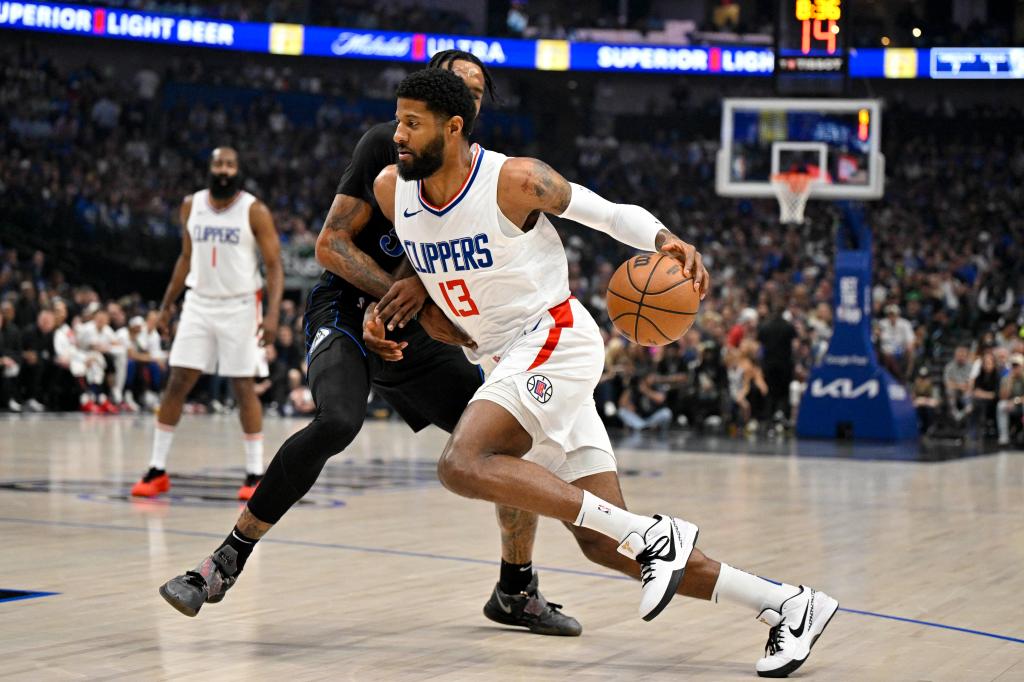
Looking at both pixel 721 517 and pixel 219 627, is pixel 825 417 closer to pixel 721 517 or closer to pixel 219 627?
pixel 721 517

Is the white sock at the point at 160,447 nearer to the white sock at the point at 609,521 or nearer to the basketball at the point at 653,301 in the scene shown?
the basketball at the point at 653,301

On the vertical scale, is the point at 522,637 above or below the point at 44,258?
below

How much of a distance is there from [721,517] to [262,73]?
27966 mm

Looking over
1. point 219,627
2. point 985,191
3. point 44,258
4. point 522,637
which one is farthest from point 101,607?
point 985,191

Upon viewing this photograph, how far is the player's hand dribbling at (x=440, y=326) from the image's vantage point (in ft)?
14.8

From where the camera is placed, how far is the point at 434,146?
420 cm

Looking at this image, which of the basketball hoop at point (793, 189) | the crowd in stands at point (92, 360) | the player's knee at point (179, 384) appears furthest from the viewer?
the crowd in stands at point (92, 360)

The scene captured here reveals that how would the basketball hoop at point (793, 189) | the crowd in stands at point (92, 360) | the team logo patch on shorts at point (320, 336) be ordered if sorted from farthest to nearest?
the crowd in stands at point (92, 360)
the basketball hoop at point (793, 189)
the team logo patch on shorts at point (320, 336)

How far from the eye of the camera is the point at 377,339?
4.46 metres

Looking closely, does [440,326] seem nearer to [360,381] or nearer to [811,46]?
[360,381]

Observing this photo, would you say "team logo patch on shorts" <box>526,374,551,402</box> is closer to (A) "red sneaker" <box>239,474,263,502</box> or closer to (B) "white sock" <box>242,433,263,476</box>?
(A) "red sneaker" <box>239,474,263,502</box>

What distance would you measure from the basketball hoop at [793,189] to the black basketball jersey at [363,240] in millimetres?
11551

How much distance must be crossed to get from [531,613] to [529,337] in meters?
1.04

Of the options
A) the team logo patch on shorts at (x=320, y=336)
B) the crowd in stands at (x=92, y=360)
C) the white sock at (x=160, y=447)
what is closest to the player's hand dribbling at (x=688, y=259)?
the team logo patch on shorts at (x=320, y=336)
